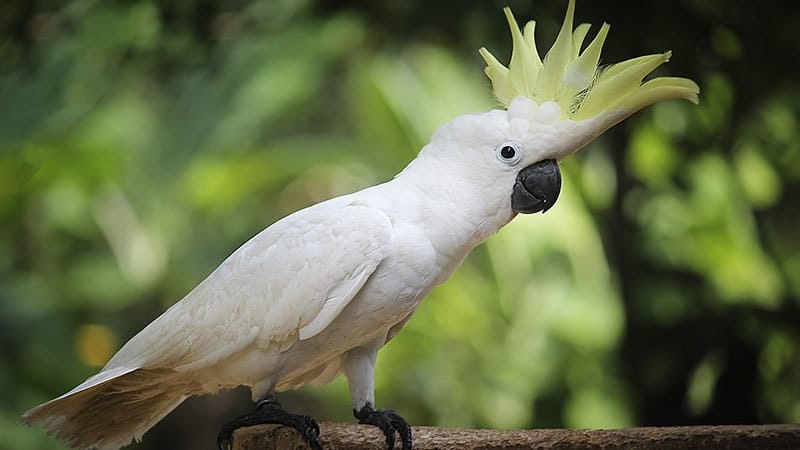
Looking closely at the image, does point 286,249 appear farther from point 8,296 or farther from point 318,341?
point 8,296

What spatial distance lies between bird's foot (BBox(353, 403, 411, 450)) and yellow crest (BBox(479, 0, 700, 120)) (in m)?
0.52

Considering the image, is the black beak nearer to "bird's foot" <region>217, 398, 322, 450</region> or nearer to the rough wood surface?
the rough wood surface

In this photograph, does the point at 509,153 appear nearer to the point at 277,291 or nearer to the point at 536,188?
the point at 536,188

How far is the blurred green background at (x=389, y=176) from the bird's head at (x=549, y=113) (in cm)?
100

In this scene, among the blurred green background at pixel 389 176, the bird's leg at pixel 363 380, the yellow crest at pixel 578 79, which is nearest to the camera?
the yellow crest at pixel 578 79

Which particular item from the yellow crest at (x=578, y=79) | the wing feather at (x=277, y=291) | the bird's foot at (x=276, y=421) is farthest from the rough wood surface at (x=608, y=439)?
the yellow crest at (x=578, y=79)

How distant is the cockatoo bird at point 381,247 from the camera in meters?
1.31

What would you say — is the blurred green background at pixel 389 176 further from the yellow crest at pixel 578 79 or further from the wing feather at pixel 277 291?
the wing feather at pixel 277 291

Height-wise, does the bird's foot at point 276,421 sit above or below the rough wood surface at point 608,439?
above

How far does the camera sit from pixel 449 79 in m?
3.11

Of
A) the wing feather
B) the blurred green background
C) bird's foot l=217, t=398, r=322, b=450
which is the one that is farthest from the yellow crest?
the blurred green background

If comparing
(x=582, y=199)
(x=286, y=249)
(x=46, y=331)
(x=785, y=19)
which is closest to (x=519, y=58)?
(x=286, y=249)

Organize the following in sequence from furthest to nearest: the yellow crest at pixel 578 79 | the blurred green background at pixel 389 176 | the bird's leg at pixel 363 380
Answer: the blurred green background at pixel 389 176, the bird's leg at pixel 363 380, the yellow crest at pixel 578 79

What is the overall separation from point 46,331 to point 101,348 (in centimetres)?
21
